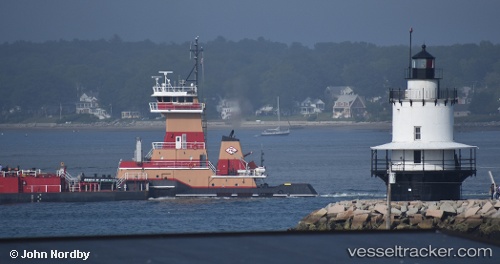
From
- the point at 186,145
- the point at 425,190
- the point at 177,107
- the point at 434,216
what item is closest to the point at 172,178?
the point at 186,145

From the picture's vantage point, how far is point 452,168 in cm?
3434

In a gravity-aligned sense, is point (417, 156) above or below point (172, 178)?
above

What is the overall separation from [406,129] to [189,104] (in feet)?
67.7

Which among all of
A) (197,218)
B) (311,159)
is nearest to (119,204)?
(197,218)

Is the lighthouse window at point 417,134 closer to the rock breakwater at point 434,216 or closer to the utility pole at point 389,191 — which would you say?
the utility pole at point 389,191

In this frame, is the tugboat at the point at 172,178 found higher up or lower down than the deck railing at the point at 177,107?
lower down

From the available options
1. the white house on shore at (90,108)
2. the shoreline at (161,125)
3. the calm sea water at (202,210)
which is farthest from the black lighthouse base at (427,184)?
the white house on shore at (90,108)

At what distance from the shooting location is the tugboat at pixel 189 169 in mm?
52156

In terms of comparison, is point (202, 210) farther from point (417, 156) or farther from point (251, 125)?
point (251, 125)

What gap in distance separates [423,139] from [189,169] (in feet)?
65.8

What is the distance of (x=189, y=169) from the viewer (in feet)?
172

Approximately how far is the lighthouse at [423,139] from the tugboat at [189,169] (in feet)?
59.4

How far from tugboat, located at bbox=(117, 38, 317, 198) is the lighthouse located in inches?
713

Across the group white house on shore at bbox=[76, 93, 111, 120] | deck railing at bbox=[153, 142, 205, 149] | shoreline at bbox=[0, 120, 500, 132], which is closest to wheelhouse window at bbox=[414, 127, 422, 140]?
deck railing at bbox=[153, 142, 205, 149]
